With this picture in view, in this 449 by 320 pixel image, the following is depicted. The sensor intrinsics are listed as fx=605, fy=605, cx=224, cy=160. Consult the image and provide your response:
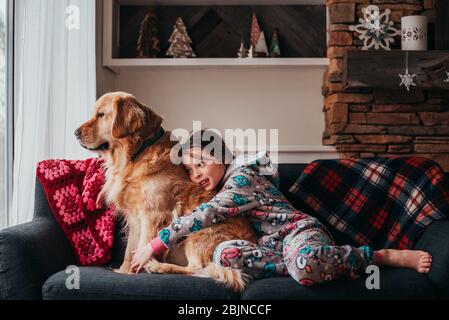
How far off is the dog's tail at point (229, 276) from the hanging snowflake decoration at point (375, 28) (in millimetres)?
1996

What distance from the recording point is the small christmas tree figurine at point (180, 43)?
3.62 metres

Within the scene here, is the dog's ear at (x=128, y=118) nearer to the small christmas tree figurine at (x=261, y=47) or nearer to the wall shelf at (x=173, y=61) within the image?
the wall shelf at (x=173, y=61)

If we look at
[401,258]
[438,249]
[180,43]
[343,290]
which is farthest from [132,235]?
→ [180,43]

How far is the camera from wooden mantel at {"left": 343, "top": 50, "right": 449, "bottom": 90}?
3.33 m

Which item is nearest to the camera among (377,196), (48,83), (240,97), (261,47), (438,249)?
(438,249)

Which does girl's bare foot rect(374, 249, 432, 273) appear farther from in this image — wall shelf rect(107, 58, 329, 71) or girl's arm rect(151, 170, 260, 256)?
wall shelf rect(107, 58, 329, 71)

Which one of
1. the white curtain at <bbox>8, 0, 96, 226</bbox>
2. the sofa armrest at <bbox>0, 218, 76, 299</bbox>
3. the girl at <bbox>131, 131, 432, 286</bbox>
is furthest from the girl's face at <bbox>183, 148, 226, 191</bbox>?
the white curtain at <bbox>8, 0, 96, 226</bbox>

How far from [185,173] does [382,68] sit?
158 centimetres

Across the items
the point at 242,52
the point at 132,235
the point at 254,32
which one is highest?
the point at 254,32

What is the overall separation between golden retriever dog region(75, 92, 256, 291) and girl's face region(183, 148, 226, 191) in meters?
0.03

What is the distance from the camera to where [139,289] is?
6.15ft

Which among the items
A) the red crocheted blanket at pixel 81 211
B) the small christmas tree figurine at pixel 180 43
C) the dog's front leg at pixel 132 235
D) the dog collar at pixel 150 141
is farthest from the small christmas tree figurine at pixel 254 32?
the dog's front leg at pixel 132 235

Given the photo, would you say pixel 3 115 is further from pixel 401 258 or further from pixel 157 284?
pixel 401 258

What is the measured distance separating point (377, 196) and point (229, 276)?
77 cm
